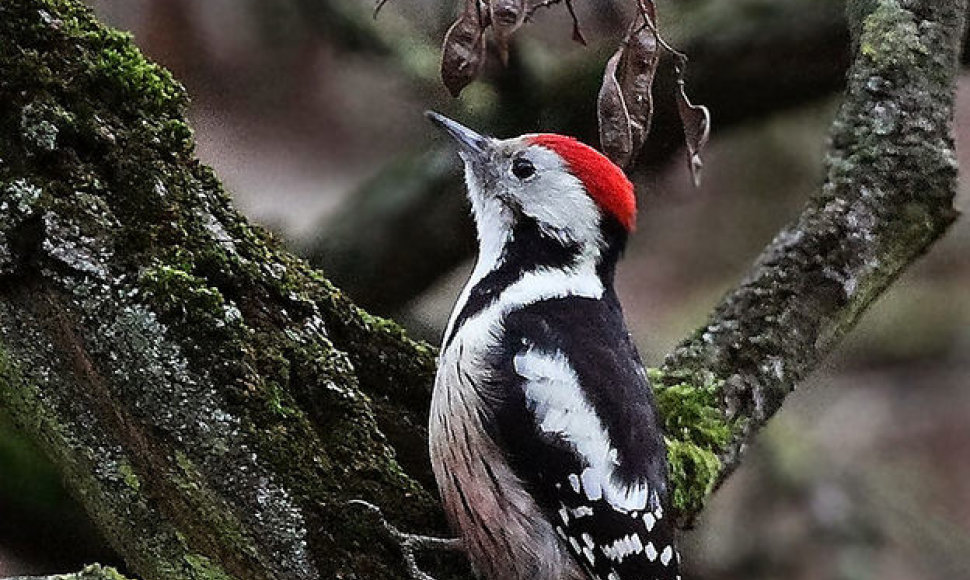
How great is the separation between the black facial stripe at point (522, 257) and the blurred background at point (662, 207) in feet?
3.14

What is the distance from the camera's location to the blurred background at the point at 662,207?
375cm

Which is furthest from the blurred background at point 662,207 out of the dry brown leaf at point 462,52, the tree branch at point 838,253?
the dry brown leaf at point 462,52

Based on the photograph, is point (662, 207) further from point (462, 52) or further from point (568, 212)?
point (462, 52)

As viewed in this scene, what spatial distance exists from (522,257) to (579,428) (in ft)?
1.32

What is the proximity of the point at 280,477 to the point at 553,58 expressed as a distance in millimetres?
2369

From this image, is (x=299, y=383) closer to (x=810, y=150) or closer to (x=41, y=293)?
(x=41, y=293)

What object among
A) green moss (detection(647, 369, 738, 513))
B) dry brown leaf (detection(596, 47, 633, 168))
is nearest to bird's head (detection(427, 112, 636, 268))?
green moss (detection(647, 369, 738, 513))

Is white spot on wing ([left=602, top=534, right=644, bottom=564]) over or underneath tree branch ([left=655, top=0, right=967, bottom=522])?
underneath

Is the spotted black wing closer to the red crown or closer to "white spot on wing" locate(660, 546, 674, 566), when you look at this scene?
"white spot on wing" locate(660, 546, 674, 566)

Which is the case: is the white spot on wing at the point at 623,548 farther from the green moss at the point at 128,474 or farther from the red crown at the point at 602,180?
the green moss at the point at 128,474

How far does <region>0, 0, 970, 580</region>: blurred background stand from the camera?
375 centimetres

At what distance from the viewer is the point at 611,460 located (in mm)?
2344

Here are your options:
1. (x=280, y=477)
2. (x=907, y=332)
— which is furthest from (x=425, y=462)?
(x=907, y=332)

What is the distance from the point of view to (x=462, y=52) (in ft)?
7.09
